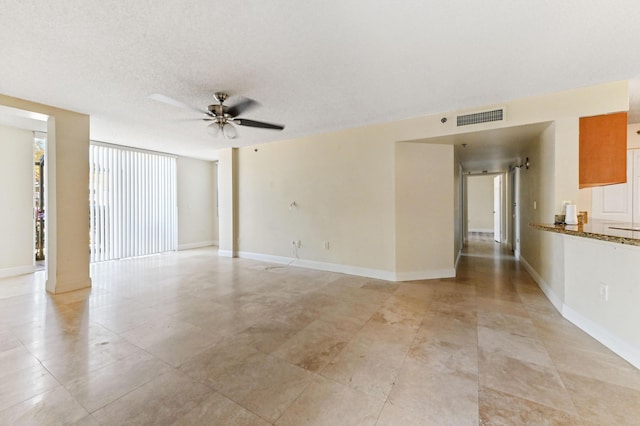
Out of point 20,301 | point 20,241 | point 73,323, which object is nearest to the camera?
point 73,323

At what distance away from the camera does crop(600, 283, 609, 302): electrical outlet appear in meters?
2.24

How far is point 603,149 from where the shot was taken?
2953 millimetres

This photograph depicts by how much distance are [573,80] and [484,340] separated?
2861 millimetres

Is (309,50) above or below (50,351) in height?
above

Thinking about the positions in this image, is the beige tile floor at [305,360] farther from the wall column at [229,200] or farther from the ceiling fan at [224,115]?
the wall column at [229,200]

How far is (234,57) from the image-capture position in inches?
92.2

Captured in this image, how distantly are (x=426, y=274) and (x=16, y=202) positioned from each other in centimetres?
725

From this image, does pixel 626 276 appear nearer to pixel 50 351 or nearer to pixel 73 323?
pixel 50 351

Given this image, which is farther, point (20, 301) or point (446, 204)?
point (446, 204)

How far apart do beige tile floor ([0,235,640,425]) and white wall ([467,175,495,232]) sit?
8.30m

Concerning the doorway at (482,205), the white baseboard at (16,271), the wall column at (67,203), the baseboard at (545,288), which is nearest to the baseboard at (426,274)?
the baseboard at (545,288)

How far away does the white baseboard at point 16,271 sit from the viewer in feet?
14.6

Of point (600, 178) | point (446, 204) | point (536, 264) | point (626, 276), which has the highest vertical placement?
point (600, 178)

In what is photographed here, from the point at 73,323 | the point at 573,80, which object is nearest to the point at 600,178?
the point at 573,80
